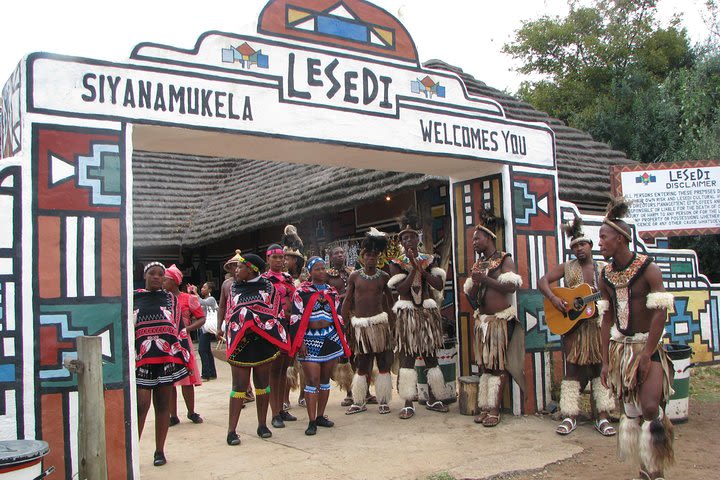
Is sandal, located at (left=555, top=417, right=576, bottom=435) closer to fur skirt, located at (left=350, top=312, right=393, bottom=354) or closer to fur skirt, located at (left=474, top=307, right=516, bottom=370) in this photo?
fur skirt, located at (left=474, top=307, right=516, bottom=370)

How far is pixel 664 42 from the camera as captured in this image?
2256cm

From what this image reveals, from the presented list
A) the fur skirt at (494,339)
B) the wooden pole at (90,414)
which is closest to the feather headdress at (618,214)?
the fur skirt at (494,339)

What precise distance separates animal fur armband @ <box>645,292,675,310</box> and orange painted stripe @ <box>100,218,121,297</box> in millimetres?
3826

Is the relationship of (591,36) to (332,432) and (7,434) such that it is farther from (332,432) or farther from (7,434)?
(7,434)

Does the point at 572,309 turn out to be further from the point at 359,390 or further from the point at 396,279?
the point at 359,390

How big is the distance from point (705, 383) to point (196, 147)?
7.14 m

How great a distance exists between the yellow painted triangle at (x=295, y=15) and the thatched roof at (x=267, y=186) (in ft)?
11.3

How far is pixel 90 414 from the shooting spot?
4.04 meters

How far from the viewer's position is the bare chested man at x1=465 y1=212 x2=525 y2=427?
6.79 meters

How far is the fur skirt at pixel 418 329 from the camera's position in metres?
7.26

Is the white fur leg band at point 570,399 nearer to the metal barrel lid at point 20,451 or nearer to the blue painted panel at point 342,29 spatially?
the blue painted panel at point 342,29

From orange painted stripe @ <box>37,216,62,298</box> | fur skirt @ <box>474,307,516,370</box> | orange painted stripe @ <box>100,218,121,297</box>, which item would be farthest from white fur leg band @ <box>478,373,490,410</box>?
orange painted stripe @ <box>37,216,62,298</box>

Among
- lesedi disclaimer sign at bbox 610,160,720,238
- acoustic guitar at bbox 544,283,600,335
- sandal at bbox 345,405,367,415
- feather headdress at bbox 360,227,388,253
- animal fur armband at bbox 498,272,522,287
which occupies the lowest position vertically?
sandal at bbox 345,405,367,415

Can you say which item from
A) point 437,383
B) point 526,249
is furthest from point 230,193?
point 526,249
